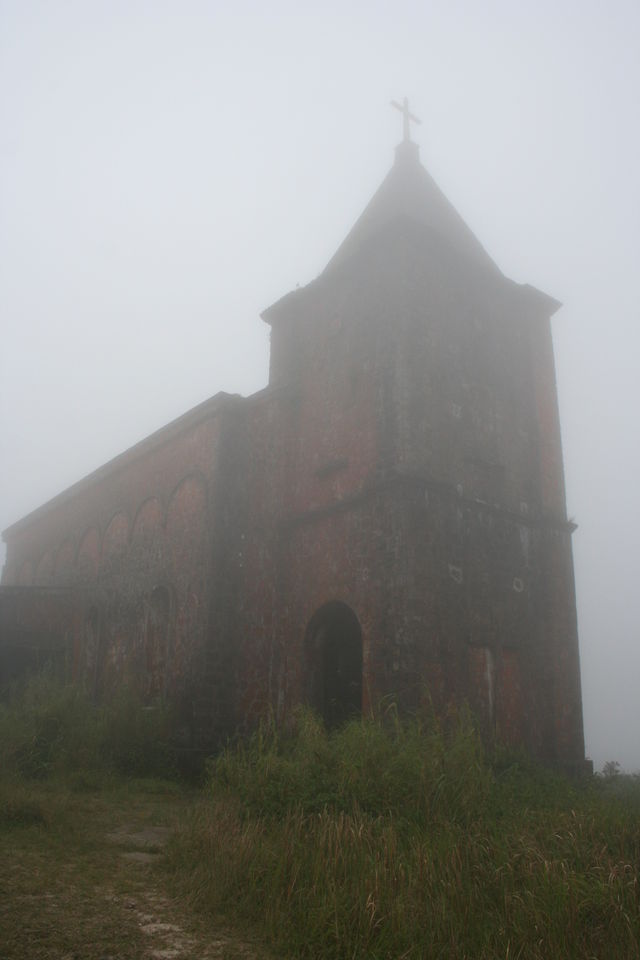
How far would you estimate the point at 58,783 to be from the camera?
33.7 feet

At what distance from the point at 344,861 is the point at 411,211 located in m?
13.0

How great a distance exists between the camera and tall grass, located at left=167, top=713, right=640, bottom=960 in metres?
5.04

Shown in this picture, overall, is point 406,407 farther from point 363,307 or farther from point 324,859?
point 324,859

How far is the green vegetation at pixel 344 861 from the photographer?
198 inches

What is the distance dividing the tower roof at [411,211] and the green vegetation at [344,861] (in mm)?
9681

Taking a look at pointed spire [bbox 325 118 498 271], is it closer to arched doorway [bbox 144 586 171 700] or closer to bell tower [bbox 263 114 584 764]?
bell tower [bbox 263 114 584 764]

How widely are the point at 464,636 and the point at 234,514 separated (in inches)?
197

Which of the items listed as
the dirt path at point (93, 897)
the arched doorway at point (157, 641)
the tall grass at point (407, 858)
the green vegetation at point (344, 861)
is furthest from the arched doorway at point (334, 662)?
the dirt path at point (93, 897)

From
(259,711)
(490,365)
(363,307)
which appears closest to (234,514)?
(259,711)

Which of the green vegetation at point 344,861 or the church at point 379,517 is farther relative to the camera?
the church at point 379,517

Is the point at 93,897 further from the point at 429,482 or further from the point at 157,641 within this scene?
the point at 157,641

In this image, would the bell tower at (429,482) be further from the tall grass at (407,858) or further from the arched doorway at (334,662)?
the tall grass at (407,858)

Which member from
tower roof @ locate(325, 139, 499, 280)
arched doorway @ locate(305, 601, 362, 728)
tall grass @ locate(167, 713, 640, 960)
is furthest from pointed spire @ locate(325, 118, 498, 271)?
tall grass @ locate(167, 713, 640, 960)

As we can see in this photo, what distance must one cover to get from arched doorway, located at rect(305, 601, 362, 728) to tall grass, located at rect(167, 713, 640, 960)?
3.93 meters
